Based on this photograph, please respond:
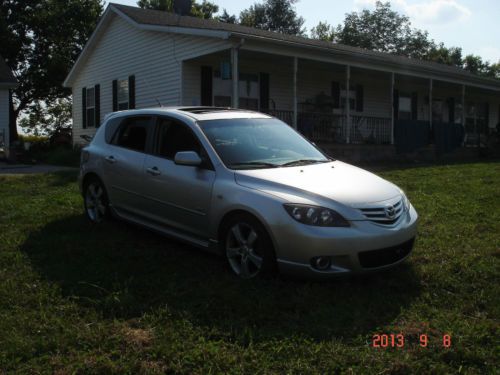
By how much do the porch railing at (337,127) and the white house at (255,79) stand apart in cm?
4

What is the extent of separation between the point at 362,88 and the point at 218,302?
17.9 m

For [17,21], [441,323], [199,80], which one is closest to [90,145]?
[441,323]

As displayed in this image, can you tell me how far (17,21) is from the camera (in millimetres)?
30547

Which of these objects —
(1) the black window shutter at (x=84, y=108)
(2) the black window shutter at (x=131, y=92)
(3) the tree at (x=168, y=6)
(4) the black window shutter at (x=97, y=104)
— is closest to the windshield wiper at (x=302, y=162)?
(2) the black window shutter at (x=131, y=92)

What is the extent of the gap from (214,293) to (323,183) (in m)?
1.32

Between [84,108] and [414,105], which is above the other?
[414,105]

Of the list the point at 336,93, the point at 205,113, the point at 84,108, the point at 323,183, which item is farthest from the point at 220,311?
the point at 84,108

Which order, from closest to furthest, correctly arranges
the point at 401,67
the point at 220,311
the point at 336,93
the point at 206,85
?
the point at 220,311 → the point at 206,85 → the point at 401,67 → the point at 336,93

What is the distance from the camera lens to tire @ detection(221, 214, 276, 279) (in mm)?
4191

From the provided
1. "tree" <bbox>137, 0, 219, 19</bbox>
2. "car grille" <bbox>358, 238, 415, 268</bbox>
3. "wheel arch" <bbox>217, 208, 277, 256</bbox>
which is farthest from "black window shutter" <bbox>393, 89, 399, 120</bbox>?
"tree" <bbox>137, 0, 219, 19</bbox>

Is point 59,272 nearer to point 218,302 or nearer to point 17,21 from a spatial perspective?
point 218,302

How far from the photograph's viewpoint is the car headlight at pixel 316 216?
159 inches

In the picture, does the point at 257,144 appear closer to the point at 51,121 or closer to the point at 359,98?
the point at 359,98
